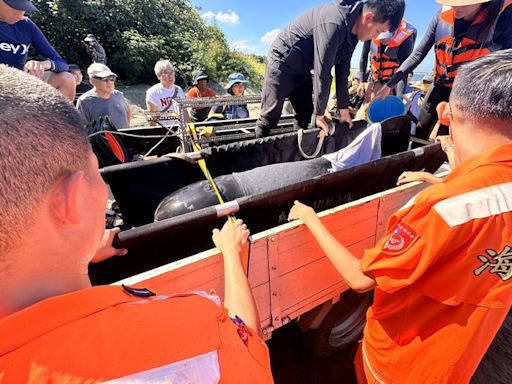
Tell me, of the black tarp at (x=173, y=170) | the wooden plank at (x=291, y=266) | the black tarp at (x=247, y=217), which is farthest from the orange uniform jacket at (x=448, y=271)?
the black tarp at (x=173, y=170)

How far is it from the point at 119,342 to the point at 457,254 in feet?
2.97

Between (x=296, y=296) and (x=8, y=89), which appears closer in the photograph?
(x=8, y=89)

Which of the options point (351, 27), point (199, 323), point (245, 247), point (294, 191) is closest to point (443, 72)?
point (351, 27)

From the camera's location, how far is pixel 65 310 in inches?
16.8

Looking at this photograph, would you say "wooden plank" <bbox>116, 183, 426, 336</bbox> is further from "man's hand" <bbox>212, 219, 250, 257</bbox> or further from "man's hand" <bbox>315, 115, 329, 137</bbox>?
"man's hand" <bbox>315, 115, 329, 137</bbox>

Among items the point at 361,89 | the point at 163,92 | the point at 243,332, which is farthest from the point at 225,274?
the point at 361,89

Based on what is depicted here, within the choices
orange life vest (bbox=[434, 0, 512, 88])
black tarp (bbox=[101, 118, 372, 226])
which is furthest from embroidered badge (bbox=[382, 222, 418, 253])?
orange life vest (bbox=[434, 0, 512, 88])

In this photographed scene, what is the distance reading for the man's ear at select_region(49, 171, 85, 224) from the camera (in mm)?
495

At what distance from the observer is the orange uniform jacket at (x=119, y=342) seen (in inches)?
15.0

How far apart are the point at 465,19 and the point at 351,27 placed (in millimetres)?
1274

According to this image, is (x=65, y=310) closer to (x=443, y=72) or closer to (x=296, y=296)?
(x=296, y=296)

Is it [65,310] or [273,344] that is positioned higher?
[65,310]

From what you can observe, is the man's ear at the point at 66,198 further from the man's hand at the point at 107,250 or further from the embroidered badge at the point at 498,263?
the embroidered badge at the point at 498,263

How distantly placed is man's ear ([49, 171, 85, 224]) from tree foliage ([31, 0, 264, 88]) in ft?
56.9
